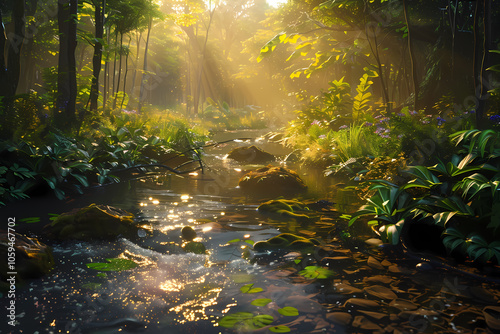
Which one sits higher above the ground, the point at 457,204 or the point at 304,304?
the point at 457,204

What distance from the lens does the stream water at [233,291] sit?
2322 millimetres

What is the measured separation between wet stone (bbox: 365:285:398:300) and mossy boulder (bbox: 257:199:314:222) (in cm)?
195

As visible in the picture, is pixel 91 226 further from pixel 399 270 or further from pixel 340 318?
pixel 399 270

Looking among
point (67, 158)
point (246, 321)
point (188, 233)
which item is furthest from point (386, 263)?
point (67, 158)

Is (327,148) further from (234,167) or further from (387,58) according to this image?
(387,58)

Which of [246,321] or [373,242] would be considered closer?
[246,321]

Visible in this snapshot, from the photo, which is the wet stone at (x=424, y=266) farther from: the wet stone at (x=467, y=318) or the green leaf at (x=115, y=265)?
the green leaf at (x=115, y=265)

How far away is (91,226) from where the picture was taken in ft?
12.9

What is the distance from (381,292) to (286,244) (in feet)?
4.11

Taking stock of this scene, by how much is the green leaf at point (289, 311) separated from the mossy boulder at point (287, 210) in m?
2.28

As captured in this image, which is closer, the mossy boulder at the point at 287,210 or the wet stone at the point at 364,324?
the wet stone at the point at 364,324

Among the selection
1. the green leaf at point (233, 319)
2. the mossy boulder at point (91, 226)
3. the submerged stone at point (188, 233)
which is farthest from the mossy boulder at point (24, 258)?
the green leaf at point (233, 319)

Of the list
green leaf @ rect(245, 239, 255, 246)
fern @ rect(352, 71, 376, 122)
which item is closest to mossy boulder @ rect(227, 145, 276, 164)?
fern @ rect(352, 71, 376, 122)

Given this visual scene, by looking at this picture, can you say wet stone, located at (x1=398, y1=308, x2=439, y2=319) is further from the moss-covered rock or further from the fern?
the fern
